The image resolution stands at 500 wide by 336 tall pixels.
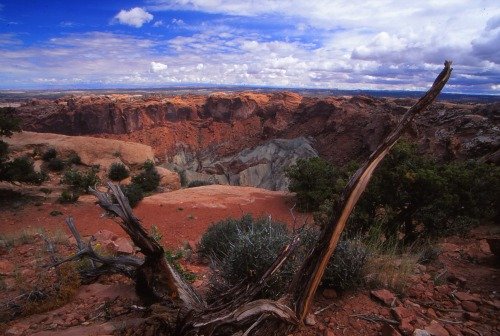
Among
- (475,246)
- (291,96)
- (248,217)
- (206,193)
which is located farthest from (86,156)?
(291,96)

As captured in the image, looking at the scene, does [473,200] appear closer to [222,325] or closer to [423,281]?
[423,281]

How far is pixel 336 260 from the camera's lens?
3.66m

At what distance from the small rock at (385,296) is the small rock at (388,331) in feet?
1.62

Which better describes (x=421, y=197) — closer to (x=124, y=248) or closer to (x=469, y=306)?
(x=469, y=306)

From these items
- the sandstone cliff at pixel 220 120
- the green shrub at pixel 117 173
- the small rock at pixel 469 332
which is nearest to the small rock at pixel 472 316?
the small rock at pixel 469 332

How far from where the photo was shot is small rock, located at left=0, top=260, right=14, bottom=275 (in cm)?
577

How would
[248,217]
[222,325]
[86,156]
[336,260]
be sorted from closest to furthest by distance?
1. [222,325]
2. [336,260]
3. [248,217]
4. [86,156]

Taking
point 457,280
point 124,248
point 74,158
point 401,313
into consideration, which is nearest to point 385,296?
point 401,313

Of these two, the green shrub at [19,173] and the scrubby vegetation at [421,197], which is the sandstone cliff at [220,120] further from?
the green shrub at [19,173]

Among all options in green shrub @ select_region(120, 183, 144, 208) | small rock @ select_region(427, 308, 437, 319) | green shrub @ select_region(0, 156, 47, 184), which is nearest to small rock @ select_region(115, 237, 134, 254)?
small rock @ select_region(427, 308, 437, 319)

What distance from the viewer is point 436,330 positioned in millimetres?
2875

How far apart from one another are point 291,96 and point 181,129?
17.3 m

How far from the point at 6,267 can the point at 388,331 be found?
6447mm

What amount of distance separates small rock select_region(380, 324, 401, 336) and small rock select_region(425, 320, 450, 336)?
31cm
